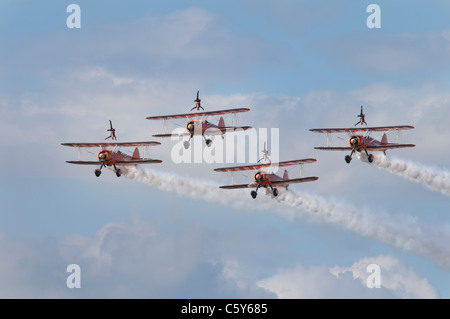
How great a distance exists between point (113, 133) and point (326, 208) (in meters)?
27.3

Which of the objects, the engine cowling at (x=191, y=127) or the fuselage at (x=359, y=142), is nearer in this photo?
the fuselage at (x=359, y=142)

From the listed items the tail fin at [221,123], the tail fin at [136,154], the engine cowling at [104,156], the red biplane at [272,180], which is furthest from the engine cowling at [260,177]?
the engine cowling at [104,156]

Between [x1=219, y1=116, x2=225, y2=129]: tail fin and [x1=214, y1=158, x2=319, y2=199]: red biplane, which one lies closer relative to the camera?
[x1=214, y1=158, x2=319, y2=199]: red biplane

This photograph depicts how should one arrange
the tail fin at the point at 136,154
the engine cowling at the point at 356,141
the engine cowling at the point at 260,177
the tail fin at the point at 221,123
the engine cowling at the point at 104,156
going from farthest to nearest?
the tail fin at the point at 221,123, the tail fin at the point at 136,154, the engine cowling at the point at 356,141, the engine cowling at the point at 104,156, the engine cowling at the point at 260,177

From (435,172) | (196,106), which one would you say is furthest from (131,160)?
(435,172)

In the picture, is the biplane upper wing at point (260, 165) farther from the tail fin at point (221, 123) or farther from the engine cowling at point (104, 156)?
the engine cowling at point (104, 156)

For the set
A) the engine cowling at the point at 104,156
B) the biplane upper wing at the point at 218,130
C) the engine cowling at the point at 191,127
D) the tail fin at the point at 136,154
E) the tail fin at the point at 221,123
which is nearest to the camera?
the engine cowling at the point at 104,156

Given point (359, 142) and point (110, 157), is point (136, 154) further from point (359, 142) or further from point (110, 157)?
point (359, 142)

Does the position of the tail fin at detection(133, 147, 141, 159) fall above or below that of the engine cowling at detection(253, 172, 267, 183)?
above

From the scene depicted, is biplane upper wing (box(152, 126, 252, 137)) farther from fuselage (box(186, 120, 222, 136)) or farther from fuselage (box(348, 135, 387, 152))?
fuselage (box(348, 135, 387, 152))

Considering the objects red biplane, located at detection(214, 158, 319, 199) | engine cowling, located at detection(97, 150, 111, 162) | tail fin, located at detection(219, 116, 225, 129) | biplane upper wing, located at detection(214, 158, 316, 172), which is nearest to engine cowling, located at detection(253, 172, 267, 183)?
red biplane, located at detection(214, 158, 319, 199)

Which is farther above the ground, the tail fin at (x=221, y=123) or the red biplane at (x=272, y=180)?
the tail fin at (x=221, y=123)
